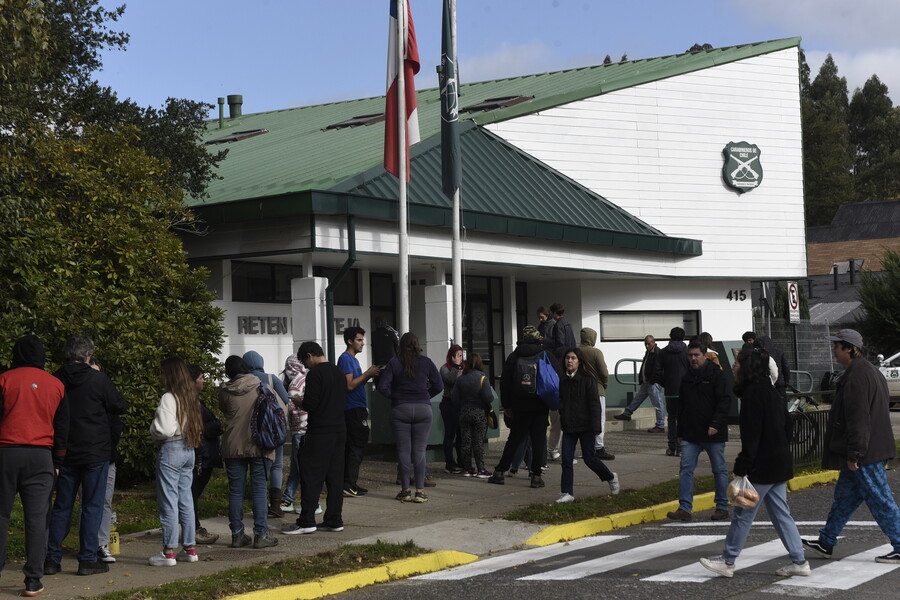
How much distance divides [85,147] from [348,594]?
866 cm

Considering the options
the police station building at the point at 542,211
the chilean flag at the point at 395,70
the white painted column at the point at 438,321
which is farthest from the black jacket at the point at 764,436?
the white painted column at the point at 438,321

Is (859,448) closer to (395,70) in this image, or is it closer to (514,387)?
(514,387)

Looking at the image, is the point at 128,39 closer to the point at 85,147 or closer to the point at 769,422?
the point at 85,147

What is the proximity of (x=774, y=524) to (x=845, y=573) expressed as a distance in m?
0.66

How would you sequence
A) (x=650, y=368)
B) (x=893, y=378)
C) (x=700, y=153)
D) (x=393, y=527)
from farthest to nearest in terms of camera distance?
(x=893, y=378) → (x=700, y=153) → (x=650, y=368) → (x=393, y=527)

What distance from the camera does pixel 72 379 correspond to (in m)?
8.98

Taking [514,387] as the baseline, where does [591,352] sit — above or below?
above

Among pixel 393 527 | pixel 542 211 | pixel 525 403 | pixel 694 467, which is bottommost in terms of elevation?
pixel 393 527

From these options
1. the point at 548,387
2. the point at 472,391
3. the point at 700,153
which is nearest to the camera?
the point at 548,387

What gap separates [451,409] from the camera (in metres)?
14.5

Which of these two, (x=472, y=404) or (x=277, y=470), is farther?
(x=472, y=404)

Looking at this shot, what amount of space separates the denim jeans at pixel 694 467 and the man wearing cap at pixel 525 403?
7.14ft

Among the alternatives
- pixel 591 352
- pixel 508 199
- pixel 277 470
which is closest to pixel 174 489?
pixel 277 470

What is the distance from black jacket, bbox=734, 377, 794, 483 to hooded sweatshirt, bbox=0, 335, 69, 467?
506 centimetres
